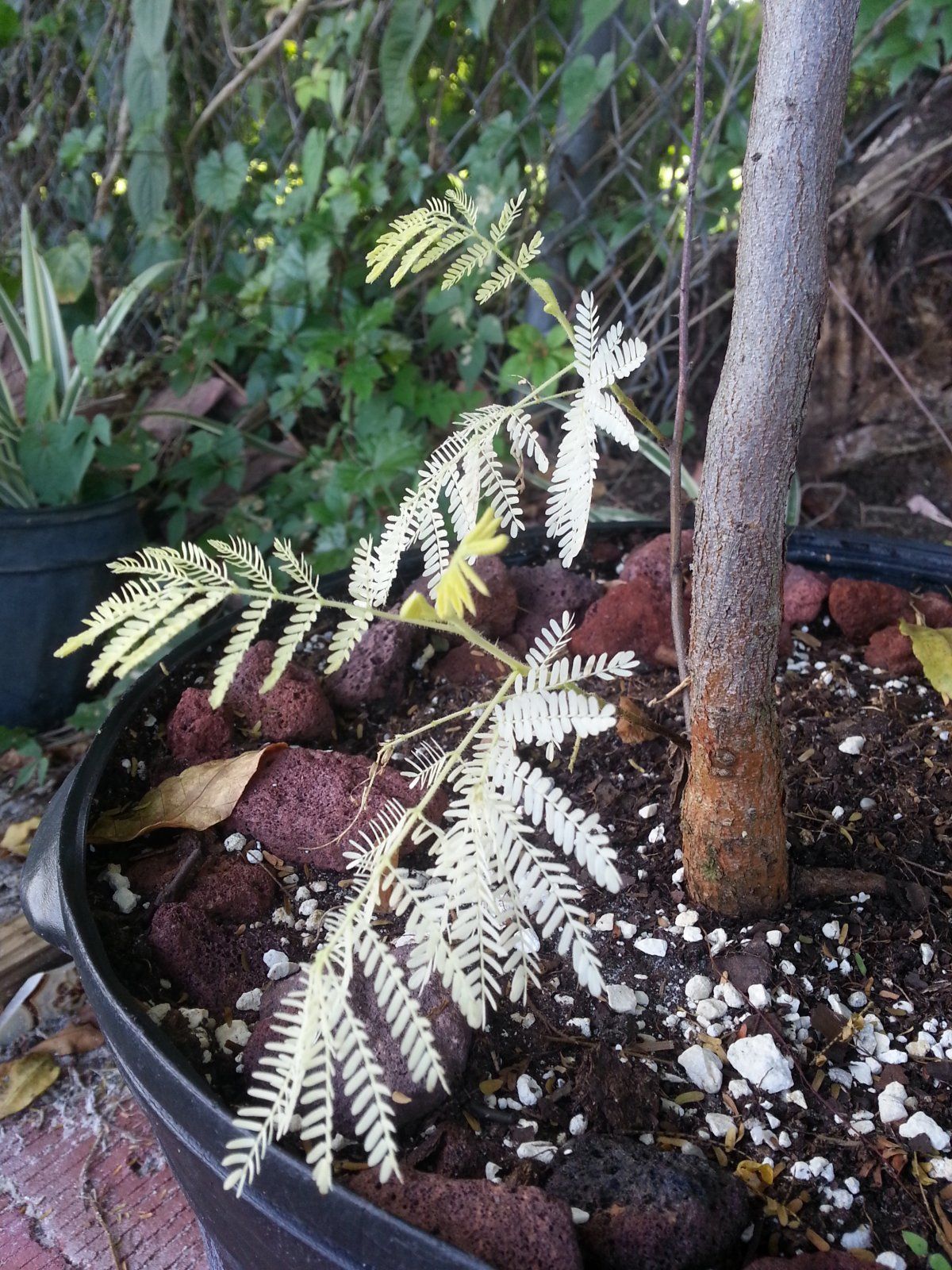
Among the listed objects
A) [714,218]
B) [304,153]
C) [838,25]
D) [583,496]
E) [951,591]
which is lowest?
[951,591]

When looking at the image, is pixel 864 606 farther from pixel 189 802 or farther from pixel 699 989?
pixel 189 802

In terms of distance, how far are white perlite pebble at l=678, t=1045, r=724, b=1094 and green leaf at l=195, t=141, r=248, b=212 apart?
184 centimetres

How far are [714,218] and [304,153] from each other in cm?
79

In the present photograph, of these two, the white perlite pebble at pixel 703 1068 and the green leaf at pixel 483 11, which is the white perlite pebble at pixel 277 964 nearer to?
the white perlite pebble at pixel 703 1068

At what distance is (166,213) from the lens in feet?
6.87

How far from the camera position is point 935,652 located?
1031mm

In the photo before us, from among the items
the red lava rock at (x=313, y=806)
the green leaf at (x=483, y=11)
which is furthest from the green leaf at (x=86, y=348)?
the red lava rock at (x=313, y=806)

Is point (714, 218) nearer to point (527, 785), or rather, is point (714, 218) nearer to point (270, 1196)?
point (527, 785)

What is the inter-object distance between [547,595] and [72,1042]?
79 cm

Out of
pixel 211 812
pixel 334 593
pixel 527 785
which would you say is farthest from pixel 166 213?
pixel 527 785

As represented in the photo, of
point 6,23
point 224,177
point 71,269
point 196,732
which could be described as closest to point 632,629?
point 196,732

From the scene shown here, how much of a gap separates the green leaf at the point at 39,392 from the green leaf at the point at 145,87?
30.0 inches

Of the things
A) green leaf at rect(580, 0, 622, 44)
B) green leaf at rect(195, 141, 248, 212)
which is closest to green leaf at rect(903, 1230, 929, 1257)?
green leaf at rect(580, 0, 622, 44)

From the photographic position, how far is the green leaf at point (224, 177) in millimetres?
1937
